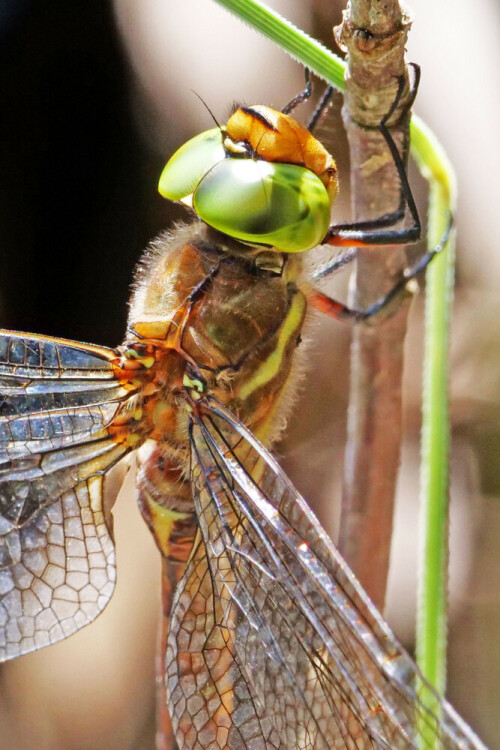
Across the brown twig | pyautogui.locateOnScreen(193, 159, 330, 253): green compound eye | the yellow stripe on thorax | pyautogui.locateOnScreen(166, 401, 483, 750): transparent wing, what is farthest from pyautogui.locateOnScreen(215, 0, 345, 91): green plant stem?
pyautogui.locateOnScreen(166, 401, 483, 750): transparent wing

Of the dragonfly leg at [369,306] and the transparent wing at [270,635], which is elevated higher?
the dragonfly leg at [369,306]

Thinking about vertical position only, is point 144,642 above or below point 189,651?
below

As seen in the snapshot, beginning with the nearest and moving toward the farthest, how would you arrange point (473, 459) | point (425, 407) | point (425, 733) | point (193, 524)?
1. point (425, 733)
2. point (425, 407)
3. point (193, 524)
4. point (473, 459)

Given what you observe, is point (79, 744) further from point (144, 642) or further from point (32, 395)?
point (32, 395)

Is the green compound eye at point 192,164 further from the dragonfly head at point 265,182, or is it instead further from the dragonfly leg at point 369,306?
the dragonfly leg at point 369,306

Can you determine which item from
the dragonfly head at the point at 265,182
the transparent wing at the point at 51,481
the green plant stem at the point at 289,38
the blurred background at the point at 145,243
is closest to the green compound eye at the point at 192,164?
the dragonfly head at the point at 265,182

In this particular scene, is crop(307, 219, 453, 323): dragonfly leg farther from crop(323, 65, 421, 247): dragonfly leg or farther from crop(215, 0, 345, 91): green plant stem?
crop(215, 0, 345, 91): green plant stem

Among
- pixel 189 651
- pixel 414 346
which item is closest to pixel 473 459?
pixel 414 346
